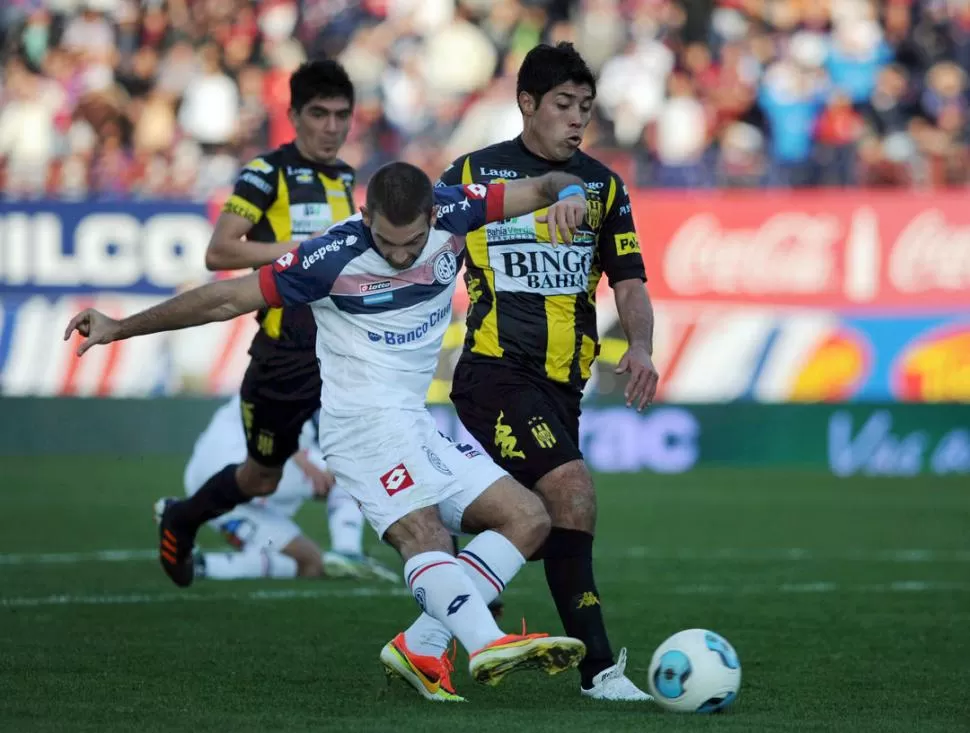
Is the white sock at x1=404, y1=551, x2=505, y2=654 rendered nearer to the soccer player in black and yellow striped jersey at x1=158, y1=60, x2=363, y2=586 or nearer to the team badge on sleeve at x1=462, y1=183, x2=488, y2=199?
the team badge on sleeve at x1=462, y1=183, x2=488, y2=199

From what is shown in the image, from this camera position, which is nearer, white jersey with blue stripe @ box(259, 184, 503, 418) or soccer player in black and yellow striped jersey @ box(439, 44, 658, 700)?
white jersey with blue stripe @ box(259, 184, 503, 418)

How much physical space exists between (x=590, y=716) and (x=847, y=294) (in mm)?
14050

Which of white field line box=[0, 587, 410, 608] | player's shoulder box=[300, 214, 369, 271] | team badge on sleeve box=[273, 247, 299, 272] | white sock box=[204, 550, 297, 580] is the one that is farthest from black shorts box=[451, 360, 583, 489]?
white sock box=[204, 550, 297, 580]

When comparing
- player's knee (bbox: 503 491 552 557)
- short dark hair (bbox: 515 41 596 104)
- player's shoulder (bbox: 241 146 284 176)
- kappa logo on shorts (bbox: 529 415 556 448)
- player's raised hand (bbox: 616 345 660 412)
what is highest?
short dark hair (bbox: 515 41 596 104)

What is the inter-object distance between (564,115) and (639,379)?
4.10 ft

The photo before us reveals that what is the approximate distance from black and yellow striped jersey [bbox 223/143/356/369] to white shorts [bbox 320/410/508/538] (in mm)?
2863

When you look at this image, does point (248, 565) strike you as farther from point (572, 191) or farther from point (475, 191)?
point (572, 191)

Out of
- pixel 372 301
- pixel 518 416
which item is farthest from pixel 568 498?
pixel 372 301

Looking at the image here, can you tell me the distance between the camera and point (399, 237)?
615 cm

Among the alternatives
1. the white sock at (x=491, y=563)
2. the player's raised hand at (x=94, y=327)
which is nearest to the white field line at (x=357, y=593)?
the player's raised hand at (x=94, y=327)

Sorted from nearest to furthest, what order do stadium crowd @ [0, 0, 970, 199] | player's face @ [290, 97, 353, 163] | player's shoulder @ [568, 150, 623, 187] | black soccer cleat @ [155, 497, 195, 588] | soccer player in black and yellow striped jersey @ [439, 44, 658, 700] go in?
soccer player in black and yellow striped jersey @ [439, 44, 658, 700]
player's shoulder @ [568, 150, 623, 187]
player's face @ [290, 97, 353, 163]
black soccer cleat @ [155, 497, 195, 588]
stadium crowd @ [0, 0, 970, 199]

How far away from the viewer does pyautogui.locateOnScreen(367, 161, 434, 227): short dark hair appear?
6.07 m

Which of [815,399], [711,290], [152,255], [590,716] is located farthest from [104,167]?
[590,716]

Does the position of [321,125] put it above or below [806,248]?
above
